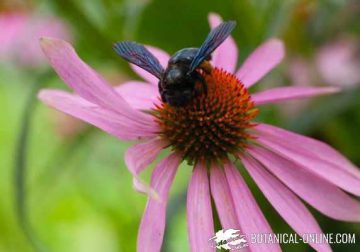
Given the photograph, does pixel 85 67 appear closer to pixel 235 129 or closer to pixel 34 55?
pixel 235 129

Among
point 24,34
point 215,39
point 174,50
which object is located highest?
point 24,34

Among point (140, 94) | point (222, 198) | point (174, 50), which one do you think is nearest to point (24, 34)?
point (174, 50)

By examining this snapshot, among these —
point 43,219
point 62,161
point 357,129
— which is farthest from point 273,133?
point 43,219

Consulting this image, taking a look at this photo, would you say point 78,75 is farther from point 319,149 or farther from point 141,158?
point 319,149

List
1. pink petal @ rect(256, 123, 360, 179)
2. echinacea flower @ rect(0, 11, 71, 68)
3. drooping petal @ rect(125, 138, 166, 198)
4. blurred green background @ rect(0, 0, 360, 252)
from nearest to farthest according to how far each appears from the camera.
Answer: drooping petal @ rect(125, 138, 166, 198) < pink petal @ rect(256, 123, 360, 179) < blurred green background @ rect(0, 0, 360, 252) < echinacea flower @ rect(0, 11, 71, 68)

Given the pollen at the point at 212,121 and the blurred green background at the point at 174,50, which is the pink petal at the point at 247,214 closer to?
the pollen at the point at 212,121

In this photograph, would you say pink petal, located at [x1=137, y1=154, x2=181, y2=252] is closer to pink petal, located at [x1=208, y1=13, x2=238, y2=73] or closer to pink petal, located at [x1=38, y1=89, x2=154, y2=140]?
pink petal, located at [x1=38, y1=89, x2=154, y2=140]

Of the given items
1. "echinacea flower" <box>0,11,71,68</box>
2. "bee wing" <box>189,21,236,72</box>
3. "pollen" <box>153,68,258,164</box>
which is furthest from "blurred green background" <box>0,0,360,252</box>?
"bee wing" <box>189,21,236,72</box>
